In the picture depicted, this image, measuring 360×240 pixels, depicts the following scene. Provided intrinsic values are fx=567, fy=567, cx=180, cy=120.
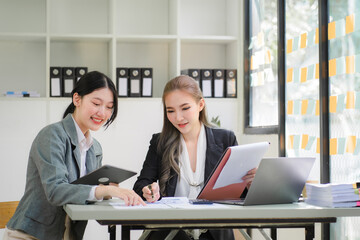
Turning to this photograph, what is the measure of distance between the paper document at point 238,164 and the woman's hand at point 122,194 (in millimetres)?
345

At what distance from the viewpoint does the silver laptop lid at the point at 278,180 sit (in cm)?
205

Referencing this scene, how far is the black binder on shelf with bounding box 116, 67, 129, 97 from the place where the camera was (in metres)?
4.70

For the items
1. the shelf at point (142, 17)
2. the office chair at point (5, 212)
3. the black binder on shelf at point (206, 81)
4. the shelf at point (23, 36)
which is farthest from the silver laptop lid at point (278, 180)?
the shelf at point (142, 17)

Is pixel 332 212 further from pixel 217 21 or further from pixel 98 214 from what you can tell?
pixel 217 21

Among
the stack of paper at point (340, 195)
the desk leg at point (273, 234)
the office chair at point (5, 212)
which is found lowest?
the desk leg at point (273, 234)

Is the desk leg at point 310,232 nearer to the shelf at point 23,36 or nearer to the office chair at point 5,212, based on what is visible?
the office chair at point 5,212

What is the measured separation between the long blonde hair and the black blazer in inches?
1.0

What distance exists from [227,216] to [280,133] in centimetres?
224

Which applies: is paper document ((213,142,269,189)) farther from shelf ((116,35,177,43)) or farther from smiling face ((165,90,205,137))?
shelf ((116,35,177,43))

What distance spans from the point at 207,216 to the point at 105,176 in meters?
0.48

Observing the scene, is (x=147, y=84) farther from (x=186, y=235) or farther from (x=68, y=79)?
(x=186, y=235)

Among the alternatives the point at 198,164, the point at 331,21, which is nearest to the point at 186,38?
the point at 331,21

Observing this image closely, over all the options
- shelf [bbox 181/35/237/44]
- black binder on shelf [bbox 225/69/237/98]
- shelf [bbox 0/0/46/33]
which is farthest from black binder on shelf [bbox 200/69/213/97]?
shelf [bbox 0/0/46/33]

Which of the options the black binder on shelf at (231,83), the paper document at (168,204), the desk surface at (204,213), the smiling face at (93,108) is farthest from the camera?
the black binder on shelf at (231,83)
